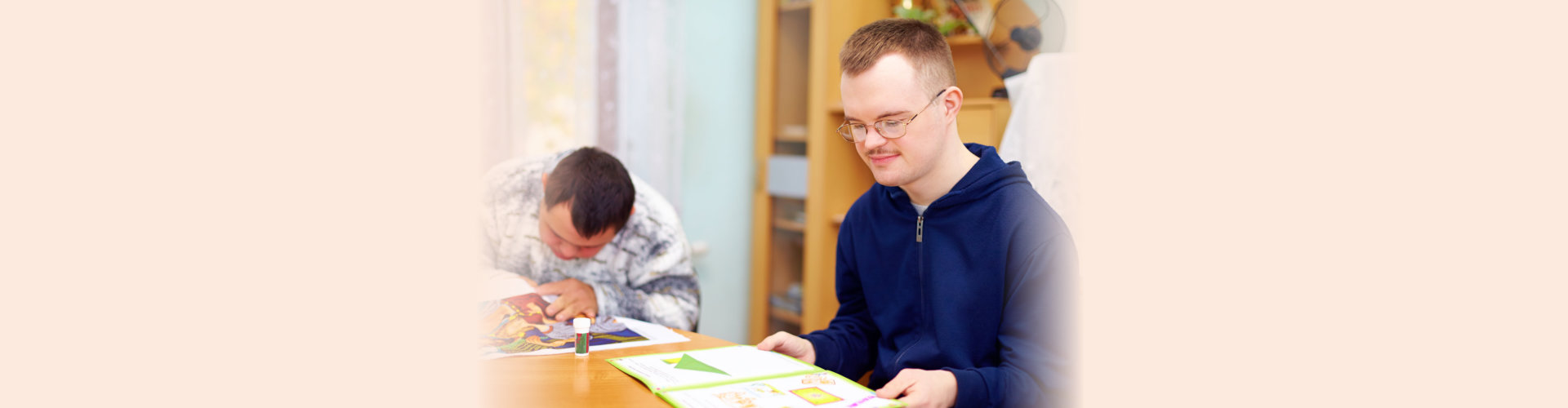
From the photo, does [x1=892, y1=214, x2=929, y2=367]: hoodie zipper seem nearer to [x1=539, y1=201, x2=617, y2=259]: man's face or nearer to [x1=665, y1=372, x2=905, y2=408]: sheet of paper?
[x1=665, y1=372, x2=905, y2=408]: sheet of paper

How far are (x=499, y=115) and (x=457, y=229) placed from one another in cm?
158

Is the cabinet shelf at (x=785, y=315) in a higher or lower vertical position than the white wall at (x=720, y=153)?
lower

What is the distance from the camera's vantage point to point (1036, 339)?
1.13 meters

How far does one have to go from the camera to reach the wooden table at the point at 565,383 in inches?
38.6

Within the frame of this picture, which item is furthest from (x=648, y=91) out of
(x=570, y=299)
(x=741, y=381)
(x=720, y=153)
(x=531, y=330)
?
(x=741, y=381)

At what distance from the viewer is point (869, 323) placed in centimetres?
143

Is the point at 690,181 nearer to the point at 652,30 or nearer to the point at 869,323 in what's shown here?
A: the point at 652,30

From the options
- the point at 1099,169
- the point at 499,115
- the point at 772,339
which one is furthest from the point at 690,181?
the point at 1099,169

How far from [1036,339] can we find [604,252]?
102 cm

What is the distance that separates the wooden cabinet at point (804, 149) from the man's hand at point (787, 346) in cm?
155

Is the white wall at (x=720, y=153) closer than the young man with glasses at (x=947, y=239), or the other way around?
the young man with glasses at (x=947, y=239)

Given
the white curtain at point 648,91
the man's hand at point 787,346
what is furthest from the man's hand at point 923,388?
the white curtain at point 648,91

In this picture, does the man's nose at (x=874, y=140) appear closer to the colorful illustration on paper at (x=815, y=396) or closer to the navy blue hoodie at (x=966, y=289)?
the navy blue hoodie at (x=966, y=289)

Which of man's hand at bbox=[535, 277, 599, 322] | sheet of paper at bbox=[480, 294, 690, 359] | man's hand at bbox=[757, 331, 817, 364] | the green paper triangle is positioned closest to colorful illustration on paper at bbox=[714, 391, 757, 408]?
the green paper triangle
